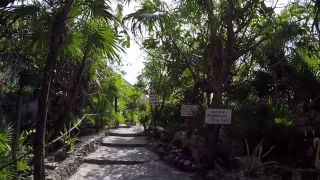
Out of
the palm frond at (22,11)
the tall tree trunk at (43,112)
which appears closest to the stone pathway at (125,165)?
the tall tree trunk at (43,112)

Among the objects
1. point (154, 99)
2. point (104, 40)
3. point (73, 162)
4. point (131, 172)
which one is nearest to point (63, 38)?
point (104, 40)

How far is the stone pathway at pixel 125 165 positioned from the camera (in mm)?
7680

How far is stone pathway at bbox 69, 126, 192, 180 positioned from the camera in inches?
302

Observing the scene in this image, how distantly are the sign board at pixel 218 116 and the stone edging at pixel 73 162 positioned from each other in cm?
306

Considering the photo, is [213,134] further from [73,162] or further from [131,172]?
[73,162]

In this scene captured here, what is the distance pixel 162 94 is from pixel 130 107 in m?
11.3

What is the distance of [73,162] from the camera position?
792 cm

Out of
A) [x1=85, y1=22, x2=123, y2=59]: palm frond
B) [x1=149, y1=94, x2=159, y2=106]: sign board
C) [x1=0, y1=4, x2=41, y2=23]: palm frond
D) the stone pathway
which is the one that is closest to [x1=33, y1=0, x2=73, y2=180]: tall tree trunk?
[x1=0, y1=4, x2=41, y2=23]: palm frond

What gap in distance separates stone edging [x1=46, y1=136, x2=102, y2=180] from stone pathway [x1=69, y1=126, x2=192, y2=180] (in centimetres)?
13

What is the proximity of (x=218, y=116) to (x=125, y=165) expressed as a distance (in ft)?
10.8

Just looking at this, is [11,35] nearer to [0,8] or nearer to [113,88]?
[0,8]

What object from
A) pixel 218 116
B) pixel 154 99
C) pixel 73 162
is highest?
pixel 154 99

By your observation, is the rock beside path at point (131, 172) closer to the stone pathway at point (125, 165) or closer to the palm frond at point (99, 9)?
the stone pathway at point (125, 165)

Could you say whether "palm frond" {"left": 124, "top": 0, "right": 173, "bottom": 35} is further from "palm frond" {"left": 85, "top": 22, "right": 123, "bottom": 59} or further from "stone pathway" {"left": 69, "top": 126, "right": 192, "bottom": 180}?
"stone pathway" {"left": 69, "top": 126, "right": 192, "bottom": 180}
